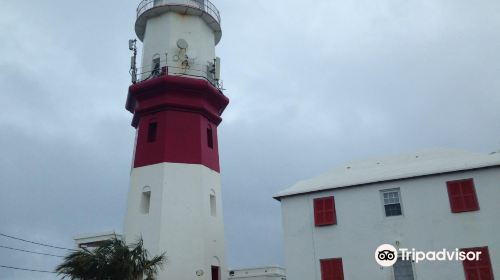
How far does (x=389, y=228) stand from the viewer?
21.9 meters

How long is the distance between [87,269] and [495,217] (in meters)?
17.2

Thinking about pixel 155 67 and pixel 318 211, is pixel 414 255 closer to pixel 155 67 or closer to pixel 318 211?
pixel 318 211

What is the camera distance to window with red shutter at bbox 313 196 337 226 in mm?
23266

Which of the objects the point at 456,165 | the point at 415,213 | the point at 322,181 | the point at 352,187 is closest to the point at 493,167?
the point at 456,165

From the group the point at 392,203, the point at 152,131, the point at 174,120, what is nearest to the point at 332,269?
the point at 392,203

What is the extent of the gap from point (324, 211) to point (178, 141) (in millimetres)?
9387

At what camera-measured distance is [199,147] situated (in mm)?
27578

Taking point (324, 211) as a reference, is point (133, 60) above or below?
above

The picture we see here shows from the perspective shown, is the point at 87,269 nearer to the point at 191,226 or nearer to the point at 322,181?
the point at 191,226

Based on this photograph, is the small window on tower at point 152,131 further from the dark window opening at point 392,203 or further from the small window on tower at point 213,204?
the dark window opening at point 392,203

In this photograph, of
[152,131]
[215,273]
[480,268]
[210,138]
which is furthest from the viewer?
[210,138]

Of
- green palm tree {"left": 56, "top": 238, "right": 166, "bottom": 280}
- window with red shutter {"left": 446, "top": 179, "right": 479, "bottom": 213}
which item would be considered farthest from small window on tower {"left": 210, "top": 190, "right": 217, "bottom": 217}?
window with red shutter {"left": 446, "top": 179, "right": 479, "bottom": 213}

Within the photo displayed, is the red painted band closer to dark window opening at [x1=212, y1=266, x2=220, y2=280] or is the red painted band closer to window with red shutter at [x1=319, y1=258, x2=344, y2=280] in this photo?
dark window opening at [x1=212, y1=266, x2=220, y2=280]

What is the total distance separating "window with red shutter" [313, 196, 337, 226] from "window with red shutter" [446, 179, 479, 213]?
5458mm
